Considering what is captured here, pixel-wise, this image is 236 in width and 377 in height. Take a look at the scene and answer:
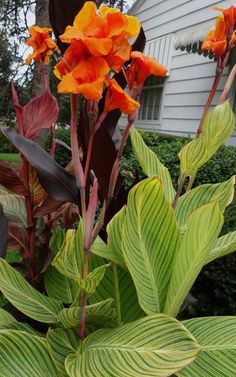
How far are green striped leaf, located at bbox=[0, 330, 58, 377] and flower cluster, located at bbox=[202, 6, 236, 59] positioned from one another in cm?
74

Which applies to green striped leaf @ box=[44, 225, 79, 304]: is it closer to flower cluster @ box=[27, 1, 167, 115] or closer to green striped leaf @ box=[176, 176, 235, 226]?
green striped leaf @ box=[176, 176, 235, 226]

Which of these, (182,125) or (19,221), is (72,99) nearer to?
(19,221)

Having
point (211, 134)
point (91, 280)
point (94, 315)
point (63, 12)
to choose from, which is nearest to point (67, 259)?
point (91, 280)

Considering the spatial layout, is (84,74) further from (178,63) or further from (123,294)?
(178,63)

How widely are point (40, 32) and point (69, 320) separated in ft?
2.18

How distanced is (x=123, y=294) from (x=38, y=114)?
502 millimetres

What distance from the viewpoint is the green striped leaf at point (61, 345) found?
0.84m

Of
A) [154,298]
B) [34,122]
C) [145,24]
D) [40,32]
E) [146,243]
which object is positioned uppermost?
[145,24]

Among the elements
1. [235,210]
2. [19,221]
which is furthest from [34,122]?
[235,210]

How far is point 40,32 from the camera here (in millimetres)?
1024

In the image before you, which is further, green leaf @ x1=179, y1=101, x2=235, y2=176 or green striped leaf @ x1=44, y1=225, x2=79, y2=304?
green striped leaf @ x1=44, y1=225, x2=79, y2=304

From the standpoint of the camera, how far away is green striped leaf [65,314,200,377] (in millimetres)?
683

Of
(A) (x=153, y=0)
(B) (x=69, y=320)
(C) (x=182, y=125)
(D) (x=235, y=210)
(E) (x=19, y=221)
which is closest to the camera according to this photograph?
(B) (x=69, y=320)

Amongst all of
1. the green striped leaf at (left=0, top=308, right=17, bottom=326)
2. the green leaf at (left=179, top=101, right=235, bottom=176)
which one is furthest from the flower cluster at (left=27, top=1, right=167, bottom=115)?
the green striped leaf at (left=0, top=308, right=17, bottom=326)
